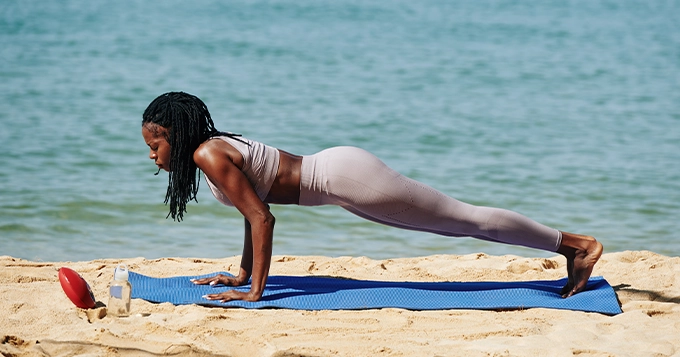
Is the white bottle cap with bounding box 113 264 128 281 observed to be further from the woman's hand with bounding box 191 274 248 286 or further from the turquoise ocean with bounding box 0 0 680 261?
the turquoise ocean with bounding box 0 0 680 261

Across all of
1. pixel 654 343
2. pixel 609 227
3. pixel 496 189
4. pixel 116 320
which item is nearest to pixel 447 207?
pixel 654 343

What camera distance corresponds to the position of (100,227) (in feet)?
23.3

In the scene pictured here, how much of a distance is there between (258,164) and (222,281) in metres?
0.79

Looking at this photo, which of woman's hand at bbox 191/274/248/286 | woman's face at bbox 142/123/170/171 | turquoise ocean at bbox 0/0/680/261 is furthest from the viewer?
turquoise ocean at bbox 0/0/680/261

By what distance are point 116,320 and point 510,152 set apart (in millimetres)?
7442

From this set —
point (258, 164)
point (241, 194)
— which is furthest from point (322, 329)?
point (258, 164)

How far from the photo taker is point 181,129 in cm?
411

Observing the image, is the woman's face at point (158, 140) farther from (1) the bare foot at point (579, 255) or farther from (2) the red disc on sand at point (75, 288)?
(1) the bare foot at point (579, 255)

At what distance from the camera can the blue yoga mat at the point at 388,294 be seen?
4.19 m

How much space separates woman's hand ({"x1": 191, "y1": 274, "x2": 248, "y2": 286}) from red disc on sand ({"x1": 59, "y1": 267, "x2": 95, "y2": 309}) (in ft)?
2.33

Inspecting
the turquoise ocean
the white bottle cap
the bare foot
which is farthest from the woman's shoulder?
the turquoise ocean

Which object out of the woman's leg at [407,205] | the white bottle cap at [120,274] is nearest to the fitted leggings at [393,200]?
the woman's leg at [407,205]

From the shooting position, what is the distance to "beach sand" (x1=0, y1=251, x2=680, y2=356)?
3447 mm

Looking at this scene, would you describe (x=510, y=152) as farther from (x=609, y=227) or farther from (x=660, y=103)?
(x=660, y=103)
